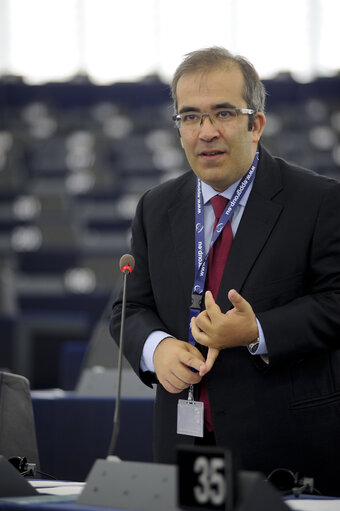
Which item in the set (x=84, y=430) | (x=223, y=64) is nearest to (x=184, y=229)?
(x=223, y=64)

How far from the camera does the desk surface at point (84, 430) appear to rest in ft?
10.6

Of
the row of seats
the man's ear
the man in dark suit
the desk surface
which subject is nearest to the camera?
the man in dark suit

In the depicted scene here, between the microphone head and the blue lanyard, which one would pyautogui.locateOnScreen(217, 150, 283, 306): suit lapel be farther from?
the microphone head

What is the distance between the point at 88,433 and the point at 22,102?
12449mm

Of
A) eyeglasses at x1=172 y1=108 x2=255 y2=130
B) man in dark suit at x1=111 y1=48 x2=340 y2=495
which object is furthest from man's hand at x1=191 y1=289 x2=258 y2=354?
eyeglasses at x1=172 y1=108 x2=255 y2=130

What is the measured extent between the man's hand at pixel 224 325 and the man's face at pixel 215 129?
33cm

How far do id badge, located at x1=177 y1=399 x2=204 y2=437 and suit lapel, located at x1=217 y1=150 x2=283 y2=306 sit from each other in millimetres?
239

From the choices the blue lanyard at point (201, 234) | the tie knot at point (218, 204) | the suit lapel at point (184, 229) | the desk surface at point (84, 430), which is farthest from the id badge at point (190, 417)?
the desk surface at point (84, 430)

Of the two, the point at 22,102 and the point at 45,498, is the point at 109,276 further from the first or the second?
the point at 22,102

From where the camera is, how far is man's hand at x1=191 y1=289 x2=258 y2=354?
1.66 metres

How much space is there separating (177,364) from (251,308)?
20 cm

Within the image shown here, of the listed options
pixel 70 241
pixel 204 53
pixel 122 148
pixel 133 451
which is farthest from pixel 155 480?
pixel 122 148

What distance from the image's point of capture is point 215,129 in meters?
1.82

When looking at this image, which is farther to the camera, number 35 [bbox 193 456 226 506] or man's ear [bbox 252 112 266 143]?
man's ear [bbox 252 112 266 143]
